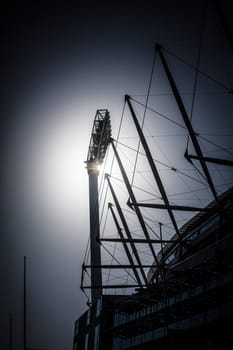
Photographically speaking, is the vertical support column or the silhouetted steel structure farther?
the vertical support column

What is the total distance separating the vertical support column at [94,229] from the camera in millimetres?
57350

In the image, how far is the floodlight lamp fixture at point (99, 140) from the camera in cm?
6294

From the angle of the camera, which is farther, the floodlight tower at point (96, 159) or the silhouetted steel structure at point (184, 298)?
the floodlight tower at point (96, 159)

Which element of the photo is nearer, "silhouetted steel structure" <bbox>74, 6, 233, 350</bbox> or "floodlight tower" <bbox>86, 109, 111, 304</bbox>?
"silhouetted steel structure" <bbox>74, 6, 233, 350</bbox>

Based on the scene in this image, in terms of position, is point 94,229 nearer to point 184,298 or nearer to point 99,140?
point 99,140

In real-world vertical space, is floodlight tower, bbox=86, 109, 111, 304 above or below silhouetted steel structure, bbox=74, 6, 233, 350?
above

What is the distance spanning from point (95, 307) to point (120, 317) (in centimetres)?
553

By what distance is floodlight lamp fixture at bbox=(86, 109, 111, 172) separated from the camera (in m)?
62.9

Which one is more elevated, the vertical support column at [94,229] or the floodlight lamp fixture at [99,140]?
the floodlight lamp fixture at [99,140]

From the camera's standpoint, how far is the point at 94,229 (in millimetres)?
62062

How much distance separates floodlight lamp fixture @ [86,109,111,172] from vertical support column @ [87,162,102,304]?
318 millimetres

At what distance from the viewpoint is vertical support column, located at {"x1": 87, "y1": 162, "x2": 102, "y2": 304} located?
57350 millimetres

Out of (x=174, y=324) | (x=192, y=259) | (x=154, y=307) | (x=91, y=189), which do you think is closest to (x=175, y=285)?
(x=174, y=324)

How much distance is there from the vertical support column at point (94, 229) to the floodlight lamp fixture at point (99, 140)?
32 cm
